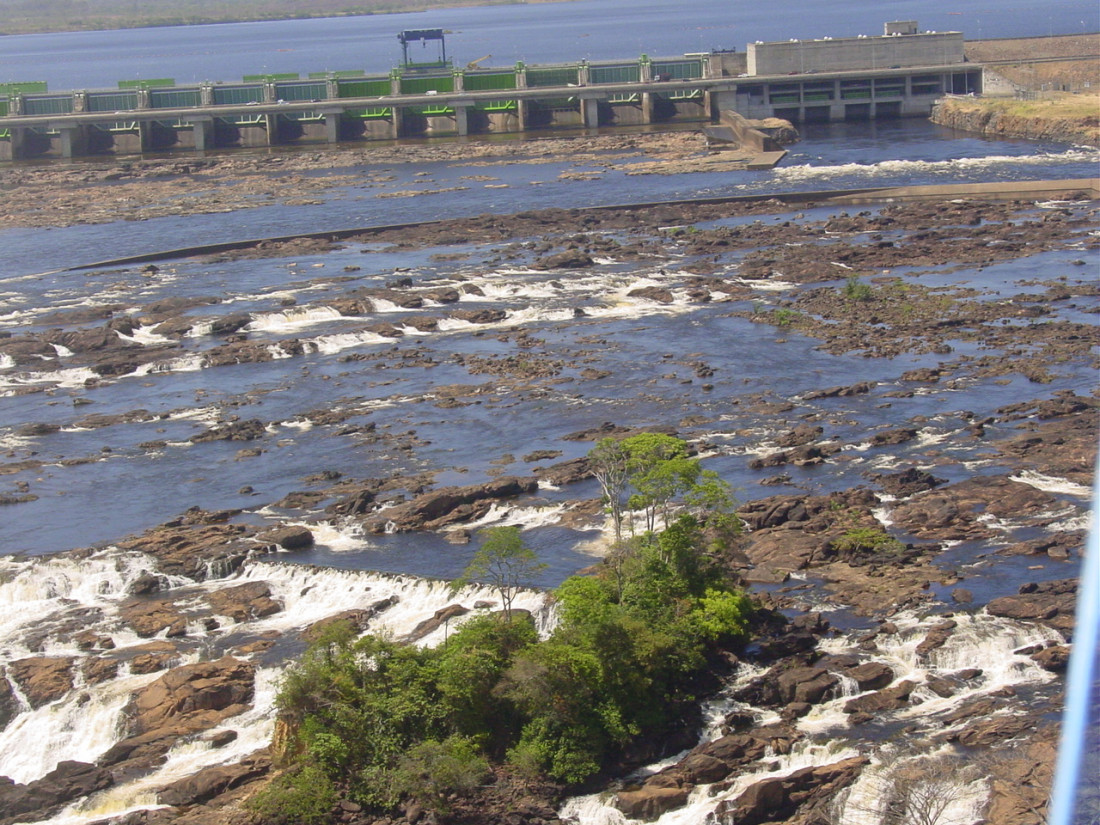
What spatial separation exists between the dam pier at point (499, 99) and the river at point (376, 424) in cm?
4086

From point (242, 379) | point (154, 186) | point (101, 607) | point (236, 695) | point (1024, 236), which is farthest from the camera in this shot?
point (154, 186)

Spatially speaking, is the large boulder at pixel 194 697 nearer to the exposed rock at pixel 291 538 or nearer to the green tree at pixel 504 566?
the green tree at pixel 504 566

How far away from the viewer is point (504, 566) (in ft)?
122

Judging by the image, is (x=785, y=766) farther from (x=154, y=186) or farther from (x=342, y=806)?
(x=154, y=186)

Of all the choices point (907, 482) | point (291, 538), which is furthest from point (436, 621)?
point (907, 482)

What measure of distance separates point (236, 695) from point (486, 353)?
1210 inches

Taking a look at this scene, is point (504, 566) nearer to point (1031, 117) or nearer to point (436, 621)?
point (436, 621)

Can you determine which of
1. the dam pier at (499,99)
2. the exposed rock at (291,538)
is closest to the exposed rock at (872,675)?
the exposed rock at (291,538)

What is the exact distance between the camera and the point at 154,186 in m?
113

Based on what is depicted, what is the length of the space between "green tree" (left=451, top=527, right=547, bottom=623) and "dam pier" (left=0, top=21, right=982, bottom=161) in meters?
99.2

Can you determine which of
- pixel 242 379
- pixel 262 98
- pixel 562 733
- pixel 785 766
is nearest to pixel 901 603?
pixel 785 766

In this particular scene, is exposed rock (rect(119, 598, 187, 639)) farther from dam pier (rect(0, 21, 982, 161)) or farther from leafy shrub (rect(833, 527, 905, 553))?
dam pier (rect(0, 21, 982, 161))

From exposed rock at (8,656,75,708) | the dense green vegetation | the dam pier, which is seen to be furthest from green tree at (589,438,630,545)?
the dam pier

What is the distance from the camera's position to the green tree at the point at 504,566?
31969 millimetres
